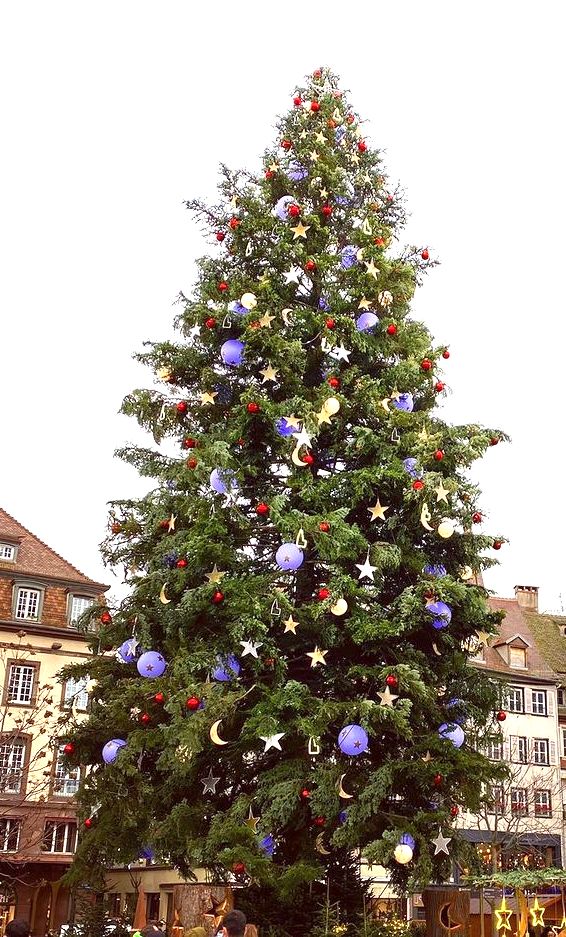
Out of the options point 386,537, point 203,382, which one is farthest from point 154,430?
point 386,537

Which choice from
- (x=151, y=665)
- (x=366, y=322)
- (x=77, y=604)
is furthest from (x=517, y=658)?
(x=151, y=665)

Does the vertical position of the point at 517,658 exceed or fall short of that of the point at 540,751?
it exceeds it

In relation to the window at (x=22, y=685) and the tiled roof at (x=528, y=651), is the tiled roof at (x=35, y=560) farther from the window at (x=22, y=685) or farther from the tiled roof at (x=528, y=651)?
the tiled roof at (x=528, y=651)

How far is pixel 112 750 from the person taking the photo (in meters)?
14.0

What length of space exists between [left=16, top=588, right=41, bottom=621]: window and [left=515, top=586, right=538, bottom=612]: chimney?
24797mm

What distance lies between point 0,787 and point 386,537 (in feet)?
37.0

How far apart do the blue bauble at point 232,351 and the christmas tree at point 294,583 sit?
4 centimetres

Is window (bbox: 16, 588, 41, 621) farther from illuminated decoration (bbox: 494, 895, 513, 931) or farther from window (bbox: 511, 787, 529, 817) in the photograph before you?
illuminated decoration (bbox: 494, 895, 513, 931)

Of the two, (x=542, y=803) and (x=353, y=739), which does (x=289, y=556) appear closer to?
(x=353, y=739)

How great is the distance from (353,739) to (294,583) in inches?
Result: 121

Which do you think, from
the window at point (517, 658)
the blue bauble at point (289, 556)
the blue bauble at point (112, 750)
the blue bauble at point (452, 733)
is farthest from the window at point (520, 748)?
the blue bauble at point (289, 556)

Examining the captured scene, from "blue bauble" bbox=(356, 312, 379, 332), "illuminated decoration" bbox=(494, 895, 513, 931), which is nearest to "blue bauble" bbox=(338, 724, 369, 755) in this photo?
"illuminated decoration" bbox=(494, 895, 513, 931)

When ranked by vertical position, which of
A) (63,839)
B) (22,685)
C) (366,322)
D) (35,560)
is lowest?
(63,839)

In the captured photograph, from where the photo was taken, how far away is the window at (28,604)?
37844mm
